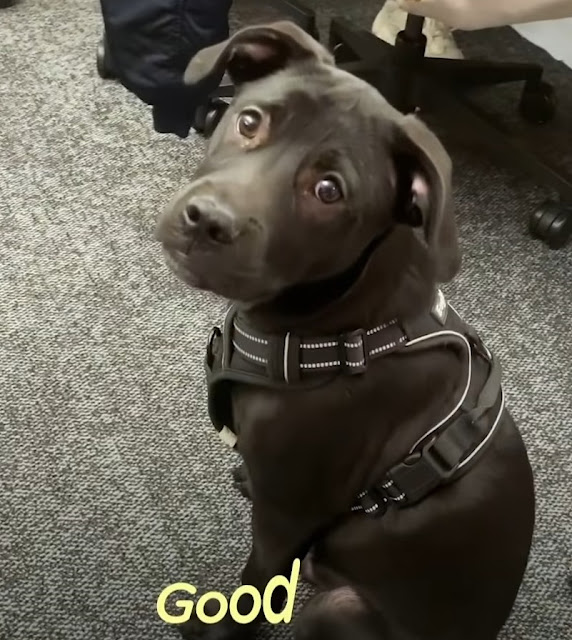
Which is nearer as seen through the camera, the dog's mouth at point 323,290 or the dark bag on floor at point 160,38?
the dog's mouth at point 323,290

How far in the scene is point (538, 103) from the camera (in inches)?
97.0

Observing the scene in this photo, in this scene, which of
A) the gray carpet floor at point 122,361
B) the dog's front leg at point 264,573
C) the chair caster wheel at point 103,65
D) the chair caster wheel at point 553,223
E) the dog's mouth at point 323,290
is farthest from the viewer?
the chair caster wheel at point 103,65

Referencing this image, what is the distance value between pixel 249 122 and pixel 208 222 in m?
0.15

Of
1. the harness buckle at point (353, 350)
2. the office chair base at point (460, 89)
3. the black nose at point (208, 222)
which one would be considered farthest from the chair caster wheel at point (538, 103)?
the black nose at point (208, 222)

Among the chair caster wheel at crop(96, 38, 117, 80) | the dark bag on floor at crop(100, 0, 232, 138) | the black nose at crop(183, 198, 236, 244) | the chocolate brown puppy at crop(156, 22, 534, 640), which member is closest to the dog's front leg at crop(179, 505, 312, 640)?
the chocolate brown puppy at crop(156, 22, 534, 640)

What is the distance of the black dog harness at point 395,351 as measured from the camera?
3.51 ft

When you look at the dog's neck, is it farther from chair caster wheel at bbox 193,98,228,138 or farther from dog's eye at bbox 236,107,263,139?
chair caster wheel at bbox 193,98,228,138

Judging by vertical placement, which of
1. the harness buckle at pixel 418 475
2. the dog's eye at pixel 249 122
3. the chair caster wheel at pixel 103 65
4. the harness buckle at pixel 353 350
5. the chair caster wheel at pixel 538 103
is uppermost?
the dog's eye at pixel 249 122

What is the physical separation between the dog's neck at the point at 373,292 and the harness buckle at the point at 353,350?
0.02 meters

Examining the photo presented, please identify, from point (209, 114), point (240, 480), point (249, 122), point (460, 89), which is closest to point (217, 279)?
point (249, 122)

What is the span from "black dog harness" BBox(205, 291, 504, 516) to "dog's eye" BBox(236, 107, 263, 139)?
247mm

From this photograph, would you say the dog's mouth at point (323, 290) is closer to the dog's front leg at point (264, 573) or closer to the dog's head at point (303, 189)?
the dog's head at point (303, 189)

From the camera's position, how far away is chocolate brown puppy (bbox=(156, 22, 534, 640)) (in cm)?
98

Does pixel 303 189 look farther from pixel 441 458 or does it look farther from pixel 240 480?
pixel 240 480
